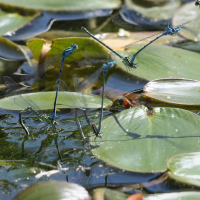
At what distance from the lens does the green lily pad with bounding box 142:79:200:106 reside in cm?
265

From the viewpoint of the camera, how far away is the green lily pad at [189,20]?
14.3ft

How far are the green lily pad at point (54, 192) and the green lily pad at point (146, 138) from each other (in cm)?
36

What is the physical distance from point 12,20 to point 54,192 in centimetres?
382

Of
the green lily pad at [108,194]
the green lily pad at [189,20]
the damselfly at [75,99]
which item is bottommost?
the green lily pad at [108,194]

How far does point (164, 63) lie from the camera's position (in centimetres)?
320

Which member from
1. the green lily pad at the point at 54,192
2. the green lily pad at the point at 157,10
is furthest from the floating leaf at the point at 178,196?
the green lily pad at the point at 157,10

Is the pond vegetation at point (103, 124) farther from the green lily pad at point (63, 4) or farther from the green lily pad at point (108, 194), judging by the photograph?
the green lily pad at point (63, 4)

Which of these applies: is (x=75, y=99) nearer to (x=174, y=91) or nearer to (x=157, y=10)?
(x=174, y=91)

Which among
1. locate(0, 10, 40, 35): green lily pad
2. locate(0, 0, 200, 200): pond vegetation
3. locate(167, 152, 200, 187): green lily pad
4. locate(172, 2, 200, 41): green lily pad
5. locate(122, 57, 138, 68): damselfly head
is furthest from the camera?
locate(0, 10, 40, 35): green lily pad

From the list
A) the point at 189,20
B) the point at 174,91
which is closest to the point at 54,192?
the point at 174,91

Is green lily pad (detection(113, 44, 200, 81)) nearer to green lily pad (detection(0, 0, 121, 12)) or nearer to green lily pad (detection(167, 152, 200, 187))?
green lily pad (detection(167, 152, 200, 187))

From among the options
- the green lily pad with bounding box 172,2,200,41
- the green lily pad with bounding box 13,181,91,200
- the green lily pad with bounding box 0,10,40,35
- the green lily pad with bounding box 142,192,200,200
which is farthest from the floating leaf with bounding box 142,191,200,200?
the green lily pad with bounding box 0,10,40,35

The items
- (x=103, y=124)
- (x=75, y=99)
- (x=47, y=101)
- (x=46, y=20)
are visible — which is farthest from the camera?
(x=46, y=20)

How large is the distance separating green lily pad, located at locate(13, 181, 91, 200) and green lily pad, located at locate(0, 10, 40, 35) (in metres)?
3.32
